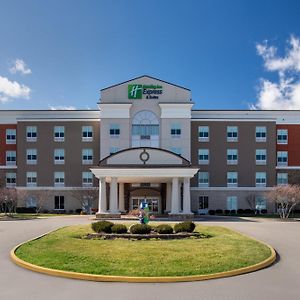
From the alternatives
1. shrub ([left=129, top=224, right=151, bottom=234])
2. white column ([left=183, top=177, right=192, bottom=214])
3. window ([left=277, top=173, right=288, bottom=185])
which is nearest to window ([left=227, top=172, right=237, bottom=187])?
window ([left=277, top=173, right=288, bottom=185])

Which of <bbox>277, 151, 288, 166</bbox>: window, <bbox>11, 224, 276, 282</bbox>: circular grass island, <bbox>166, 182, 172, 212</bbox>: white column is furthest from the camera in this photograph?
<bbox>277, 151, 288, 166</bbox>: window

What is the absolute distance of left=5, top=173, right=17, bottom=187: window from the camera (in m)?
57.2

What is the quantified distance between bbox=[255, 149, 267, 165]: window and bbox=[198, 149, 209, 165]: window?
7.03 metres

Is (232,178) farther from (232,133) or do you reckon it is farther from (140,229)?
(140,229)

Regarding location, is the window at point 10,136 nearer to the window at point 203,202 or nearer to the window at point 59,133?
the window at point 59,133

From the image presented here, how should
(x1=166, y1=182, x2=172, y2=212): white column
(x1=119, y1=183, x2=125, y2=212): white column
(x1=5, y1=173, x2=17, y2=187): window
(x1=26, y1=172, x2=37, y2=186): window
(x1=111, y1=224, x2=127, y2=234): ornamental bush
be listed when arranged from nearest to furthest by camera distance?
(x1=111, y1=224, x2=127, y2=234): ornamental bush
(x1=166, y1=182, x2=172, y2=212): white column
(x1=119, y1=183, x2=125, y2=212): white column
(x1=26, y1=172, x2=37, y2=186): window
(x1=5, y1=173, x2=17, y2=187): window

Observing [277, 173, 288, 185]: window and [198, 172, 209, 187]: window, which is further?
[277, 173, 288, 185]: window

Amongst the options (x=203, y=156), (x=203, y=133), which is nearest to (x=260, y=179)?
(x=203, y=156)

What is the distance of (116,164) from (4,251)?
78.8 feet

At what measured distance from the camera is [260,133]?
186 ft

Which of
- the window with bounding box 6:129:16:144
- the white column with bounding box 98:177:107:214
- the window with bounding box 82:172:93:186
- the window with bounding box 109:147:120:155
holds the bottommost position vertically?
the white column with bounding box 98:177:107:214

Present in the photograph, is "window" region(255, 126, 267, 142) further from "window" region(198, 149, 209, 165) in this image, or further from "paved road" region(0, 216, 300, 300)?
"paved road" region(0, 216, 300, 300)

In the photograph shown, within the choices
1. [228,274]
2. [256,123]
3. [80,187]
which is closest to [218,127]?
[256,123]

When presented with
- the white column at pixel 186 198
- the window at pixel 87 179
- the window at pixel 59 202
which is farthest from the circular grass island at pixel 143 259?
the window at pixel 59 202
